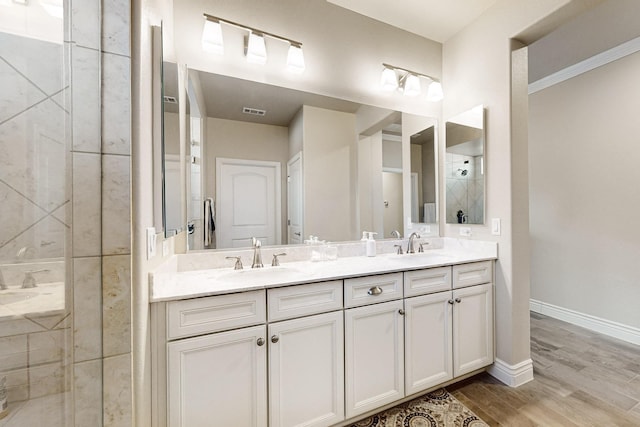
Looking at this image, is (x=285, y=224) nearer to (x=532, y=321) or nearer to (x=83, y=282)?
(x=83, y=282)

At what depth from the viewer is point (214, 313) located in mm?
1129

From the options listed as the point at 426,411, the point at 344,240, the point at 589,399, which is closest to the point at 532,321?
the point at 589,399

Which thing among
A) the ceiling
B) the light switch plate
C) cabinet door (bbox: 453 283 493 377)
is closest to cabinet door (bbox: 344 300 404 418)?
cabinet door (bbox: 453 283 493 377)

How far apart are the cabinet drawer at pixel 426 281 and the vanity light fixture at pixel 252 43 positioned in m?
1.63

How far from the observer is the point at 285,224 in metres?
1.88

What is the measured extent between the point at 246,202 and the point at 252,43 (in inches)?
41.9

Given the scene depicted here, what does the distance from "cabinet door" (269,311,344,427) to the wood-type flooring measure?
39.3 inches

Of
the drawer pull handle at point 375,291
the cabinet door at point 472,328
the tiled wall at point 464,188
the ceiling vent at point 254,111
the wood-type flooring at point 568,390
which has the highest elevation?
the ceiling vent at point 254,111

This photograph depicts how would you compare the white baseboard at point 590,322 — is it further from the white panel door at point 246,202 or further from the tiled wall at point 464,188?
the white panel door at point 246,202

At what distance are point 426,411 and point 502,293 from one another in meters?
1.01

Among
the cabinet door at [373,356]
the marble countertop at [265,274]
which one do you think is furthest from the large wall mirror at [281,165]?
the cabinet door at [373,356]

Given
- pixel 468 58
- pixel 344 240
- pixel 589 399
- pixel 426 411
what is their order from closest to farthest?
1. pixel 426 411
2. pixel 589 399
3. pixel 344 240
4. pixel 468 58

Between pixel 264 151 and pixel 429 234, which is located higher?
pixel 264 151

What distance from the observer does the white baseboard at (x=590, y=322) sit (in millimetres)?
2434
